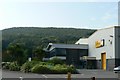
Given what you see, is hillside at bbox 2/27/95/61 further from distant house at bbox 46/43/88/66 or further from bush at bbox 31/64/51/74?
bush at bbox 31/64/51/74

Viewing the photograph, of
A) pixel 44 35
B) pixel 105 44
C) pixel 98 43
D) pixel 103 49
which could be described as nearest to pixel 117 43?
pixel 105 44

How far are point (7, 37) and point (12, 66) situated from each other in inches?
1799

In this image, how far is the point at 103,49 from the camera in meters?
56.7

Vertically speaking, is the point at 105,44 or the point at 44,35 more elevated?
the point at 44,35

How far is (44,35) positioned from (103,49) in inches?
1945

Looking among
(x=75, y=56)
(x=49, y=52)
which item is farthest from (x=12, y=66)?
(x=49, y=52)

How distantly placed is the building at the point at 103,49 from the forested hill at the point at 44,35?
78.8 ft

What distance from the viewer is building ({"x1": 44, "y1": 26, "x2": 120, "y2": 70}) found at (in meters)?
51.5

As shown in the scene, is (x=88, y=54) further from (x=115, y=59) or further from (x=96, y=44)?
(x=115, y=59)

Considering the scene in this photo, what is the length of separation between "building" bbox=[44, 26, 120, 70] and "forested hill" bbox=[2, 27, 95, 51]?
2401 cm

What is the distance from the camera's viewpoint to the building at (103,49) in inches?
2028

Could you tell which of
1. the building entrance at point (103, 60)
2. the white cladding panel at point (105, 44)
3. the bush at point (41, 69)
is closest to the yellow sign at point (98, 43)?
the white cladding panel at point (105, 44)

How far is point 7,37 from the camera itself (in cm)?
8619

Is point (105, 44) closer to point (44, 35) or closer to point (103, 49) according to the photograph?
point (103, 49)
